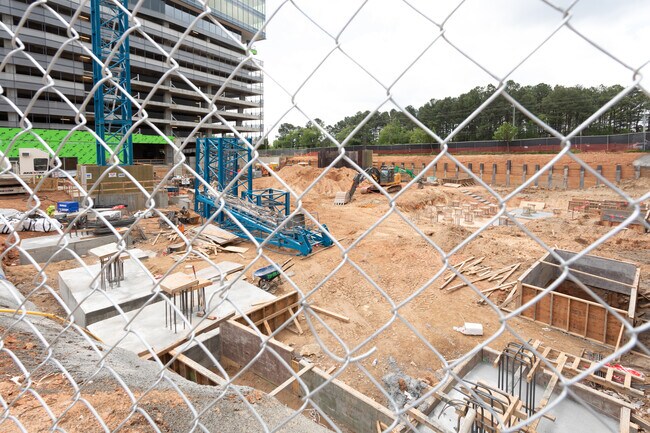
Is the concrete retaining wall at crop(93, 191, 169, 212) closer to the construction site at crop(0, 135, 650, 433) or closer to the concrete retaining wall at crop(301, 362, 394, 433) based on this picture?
the construction site at crop(0, 135, 650, 433)

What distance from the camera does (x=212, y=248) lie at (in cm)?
1301

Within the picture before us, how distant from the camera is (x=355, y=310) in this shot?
28.5 feet

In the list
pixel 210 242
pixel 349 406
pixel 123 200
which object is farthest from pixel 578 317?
pixel 123 200

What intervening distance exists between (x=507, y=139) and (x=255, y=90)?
3379 centimetres

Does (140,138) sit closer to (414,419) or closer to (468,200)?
(468,200)

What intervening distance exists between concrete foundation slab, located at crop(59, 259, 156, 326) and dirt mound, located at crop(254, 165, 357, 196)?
2084cm

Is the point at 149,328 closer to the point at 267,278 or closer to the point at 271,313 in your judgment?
the point at 271,313

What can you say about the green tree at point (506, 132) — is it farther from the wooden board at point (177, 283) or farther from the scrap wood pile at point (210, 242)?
the wooden board at point (177, 283)

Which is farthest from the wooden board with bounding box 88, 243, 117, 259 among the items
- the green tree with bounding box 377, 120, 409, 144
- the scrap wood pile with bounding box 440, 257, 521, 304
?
the green tree with bounding box 377, 120, 409, 144

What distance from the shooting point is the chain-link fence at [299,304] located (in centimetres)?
116

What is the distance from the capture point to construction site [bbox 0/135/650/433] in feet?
4.29

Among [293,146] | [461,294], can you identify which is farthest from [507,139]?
[461,294]

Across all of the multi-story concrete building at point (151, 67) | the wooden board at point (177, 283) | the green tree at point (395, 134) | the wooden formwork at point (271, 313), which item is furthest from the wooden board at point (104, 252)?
the green tree at point (395, 134)

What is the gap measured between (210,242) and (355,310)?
6.60 meters
